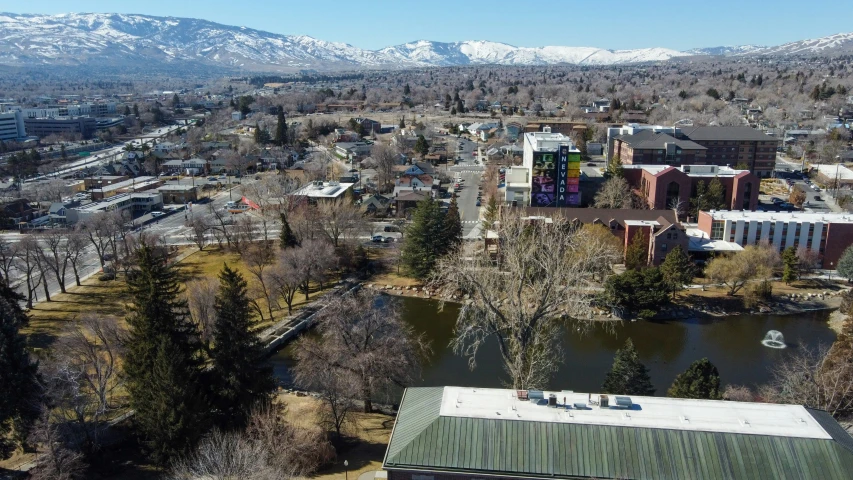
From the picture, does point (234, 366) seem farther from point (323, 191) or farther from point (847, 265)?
point (847, 265)

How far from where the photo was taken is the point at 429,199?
23.1 meters

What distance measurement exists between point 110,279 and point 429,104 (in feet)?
214

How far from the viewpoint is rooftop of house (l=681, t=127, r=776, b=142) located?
37812 mm

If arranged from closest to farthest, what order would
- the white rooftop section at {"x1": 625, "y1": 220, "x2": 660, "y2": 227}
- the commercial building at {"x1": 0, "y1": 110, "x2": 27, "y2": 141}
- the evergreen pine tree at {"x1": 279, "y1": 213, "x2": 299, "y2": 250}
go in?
the white rooftop section at {"x1": 625, "y1": 220, "x2": 660, "y2": 227}, the evergreen pine tree at {"x1": 279, "y1": 213, "x2": 299, "y2": 250}, the commercial building at {"x1": 0, "y1": 110, "x2": 27, "y2": 141}

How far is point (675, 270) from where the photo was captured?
20297mm

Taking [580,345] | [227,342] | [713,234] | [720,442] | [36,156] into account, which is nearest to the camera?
[720,442]

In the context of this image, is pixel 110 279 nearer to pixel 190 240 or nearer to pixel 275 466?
pixel 190 240

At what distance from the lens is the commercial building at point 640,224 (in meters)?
22.4

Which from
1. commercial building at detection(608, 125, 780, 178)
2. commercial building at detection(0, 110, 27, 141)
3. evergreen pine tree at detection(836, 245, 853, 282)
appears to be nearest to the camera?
evergreen pine tree at detection(836, 245, 853, 282)

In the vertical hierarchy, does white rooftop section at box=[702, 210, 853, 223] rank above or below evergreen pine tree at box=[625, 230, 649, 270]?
above

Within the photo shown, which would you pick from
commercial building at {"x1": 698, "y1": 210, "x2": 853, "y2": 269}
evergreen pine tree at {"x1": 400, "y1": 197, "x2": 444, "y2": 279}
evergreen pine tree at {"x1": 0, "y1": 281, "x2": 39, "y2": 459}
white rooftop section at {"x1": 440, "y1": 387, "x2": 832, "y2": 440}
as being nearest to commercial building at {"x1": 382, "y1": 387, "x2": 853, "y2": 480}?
white rooftop section at {"x1": 440, "y1": 387, "x2": 832, "y2": 440}

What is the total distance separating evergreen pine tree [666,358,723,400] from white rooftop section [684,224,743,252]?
38.0ft

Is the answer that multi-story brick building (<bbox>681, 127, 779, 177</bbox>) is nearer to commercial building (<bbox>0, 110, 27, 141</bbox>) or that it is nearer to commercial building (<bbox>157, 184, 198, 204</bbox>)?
commercial building (<bbox>157, 184, 198, 204</bbox>)

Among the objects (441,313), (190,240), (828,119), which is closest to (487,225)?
(441,313)
